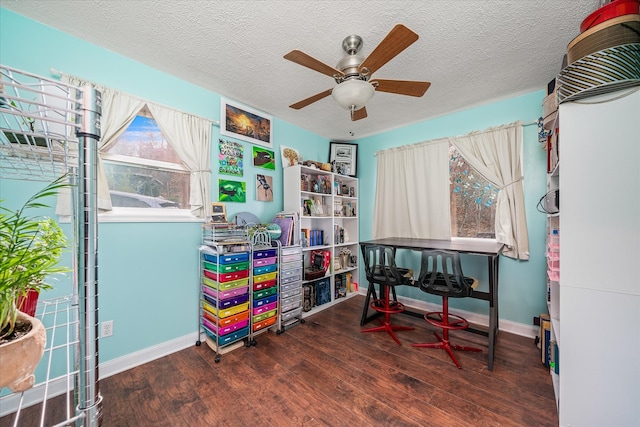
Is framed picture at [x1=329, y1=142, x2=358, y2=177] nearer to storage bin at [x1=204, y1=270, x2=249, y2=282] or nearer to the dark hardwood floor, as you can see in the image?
storage bin at [x1=204, y1=270, x2=249, y2=282]

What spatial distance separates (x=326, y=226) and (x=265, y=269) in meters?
1.30

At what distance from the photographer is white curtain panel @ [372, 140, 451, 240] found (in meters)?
3.13

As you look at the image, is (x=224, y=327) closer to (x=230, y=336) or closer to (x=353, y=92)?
(x=230, y=336)

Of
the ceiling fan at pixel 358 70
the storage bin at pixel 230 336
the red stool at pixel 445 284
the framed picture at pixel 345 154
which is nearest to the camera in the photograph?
the ceiling fan at pixel 358 70

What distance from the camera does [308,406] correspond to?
1.63m

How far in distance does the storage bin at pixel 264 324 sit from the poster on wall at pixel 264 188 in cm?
135

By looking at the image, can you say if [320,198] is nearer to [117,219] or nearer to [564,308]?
[117,219]

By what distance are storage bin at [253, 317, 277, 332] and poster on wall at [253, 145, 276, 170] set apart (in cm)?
173

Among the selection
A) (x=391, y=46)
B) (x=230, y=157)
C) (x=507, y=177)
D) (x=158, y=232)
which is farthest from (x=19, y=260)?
(x=507, y=177)

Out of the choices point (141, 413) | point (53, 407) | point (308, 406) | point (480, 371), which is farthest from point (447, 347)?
point (53, 407)

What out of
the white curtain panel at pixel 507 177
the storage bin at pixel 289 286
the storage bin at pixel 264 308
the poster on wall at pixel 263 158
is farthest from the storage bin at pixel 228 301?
the white curtain panel at pixel 507 177

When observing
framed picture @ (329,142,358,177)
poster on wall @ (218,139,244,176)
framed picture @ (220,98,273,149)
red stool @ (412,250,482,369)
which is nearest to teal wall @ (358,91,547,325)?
red stool @ (412,250,482,369)

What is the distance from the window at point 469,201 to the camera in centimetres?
291

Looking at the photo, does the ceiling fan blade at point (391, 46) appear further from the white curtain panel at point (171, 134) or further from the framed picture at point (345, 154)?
the framed picture at point (345, 154)
